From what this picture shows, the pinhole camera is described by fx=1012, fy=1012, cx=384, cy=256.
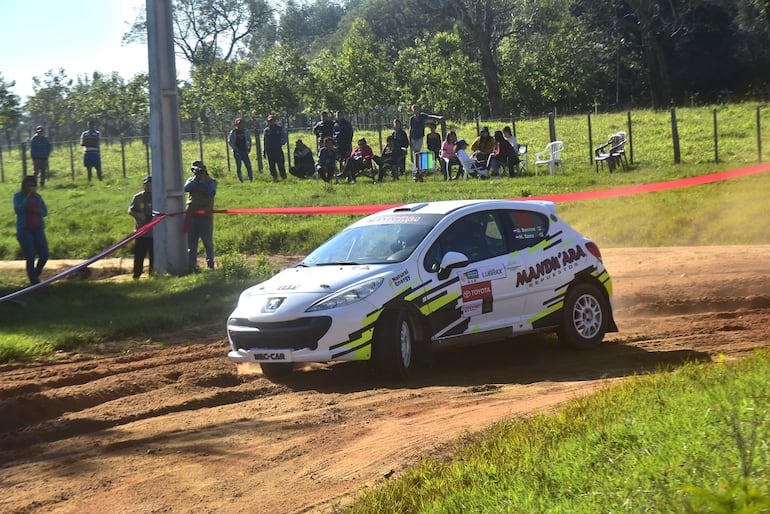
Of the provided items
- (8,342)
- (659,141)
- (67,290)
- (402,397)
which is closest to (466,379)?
(402,397)

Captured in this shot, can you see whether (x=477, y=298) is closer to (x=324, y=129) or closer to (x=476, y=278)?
(x=476, y=278)

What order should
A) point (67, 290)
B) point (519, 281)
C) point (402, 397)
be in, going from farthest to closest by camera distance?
point (67, 290) → point (519, 281) → point (402, 397)

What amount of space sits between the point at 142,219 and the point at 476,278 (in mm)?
9965

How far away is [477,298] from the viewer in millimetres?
9875

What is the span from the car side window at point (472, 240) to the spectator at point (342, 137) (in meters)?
19.8

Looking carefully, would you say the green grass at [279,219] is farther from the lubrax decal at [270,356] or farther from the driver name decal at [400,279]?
the driver name decal at [400,279]

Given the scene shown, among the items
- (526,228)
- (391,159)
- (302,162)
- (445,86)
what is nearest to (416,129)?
(391,159)

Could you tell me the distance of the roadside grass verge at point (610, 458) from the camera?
4.58 meters

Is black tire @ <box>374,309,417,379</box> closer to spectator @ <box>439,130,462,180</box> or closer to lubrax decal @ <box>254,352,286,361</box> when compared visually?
lubrax decal @ <box>254,352,286,361</box>

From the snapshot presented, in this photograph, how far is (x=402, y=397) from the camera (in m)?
8.31

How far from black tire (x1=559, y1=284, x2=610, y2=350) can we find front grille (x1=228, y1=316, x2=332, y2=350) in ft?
9.53

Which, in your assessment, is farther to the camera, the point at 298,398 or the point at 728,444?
the point at 298,398

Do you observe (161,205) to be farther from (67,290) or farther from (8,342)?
(8,342)

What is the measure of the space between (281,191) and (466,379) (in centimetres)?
1939
